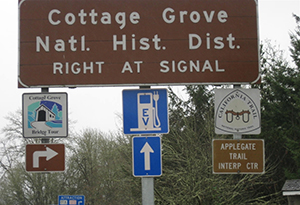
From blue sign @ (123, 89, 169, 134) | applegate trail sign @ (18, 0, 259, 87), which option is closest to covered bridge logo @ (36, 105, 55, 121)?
applegate trail sign @ (18, 0, 259, 87)

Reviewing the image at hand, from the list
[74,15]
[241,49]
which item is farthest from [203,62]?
[74,15]

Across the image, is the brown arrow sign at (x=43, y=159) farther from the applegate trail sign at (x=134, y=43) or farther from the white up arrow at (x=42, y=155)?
the applegate trail sign at (x=134, y=43)

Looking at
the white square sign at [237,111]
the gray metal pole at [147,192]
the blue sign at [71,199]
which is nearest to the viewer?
the gray metal pole at [147,192]

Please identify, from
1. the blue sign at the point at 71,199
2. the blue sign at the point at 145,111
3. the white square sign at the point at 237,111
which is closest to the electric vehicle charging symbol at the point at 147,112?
the blue sign at the point at 145,111

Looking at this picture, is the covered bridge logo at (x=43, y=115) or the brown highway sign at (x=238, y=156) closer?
the brown highway sign at (x=238, y=156)

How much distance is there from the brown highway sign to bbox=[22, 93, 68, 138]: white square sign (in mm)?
1840

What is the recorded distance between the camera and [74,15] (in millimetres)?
5848

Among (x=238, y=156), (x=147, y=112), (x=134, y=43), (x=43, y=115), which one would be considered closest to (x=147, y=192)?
(x=147, y=112)

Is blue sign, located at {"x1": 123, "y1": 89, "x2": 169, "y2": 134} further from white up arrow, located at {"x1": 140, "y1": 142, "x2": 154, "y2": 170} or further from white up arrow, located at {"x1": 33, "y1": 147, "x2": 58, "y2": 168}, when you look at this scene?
white up arrow, located at {"x1": 33, "y1": 147, "x2": 58, "y2": 168}

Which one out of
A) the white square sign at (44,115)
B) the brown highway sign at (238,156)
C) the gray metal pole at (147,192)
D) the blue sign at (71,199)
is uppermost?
the white square sign at (44,115)

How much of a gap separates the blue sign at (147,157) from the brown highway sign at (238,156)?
670mm

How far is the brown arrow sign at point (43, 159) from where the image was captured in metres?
5.89

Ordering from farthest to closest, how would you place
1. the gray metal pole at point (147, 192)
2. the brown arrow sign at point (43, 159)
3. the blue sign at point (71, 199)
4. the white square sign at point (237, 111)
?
the blue sign at point (71, 199), the brown arrow sign at point (43, 159), the white square sign at point (237, 111), the gray metal pole at point (147, 192)

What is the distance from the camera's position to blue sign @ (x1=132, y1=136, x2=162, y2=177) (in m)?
5.77
